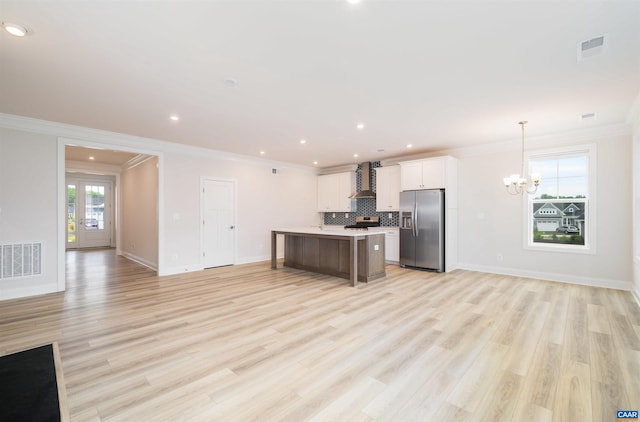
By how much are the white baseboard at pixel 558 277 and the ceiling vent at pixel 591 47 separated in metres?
4.02

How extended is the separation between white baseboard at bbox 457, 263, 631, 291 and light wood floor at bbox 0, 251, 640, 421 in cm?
34

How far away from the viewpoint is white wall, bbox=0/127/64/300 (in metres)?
4.06

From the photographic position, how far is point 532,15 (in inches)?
79.0

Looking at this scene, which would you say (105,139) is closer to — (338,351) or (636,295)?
(338,351)

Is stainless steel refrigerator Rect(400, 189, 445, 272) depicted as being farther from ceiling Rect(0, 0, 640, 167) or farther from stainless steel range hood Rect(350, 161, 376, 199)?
ceiling Rect(0, 0, 640, 167)

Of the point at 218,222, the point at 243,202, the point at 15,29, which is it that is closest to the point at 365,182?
the point at 243,202

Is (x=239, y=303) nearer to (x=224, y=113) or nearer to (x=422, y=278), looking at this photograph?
(x=224, y=113)

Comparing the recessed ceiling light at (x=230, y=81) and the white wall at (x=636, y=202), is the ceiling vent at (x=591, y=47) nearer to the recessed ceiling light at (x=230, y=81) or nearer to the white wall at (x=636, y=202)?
the white wall at (x=636, y=202)

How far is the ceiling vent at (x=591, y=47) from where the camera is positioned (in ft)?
7.48

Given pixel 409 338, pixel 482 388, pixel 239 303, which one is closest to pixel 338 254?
pixel 239 303

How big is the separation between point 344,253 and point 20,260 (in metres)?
5.01

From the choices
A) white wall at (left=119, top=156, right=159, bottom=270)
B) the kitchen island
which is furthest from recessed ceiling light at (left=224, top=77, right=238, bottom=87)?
white wall at (left=119, top=156, right=159, bottom=270)

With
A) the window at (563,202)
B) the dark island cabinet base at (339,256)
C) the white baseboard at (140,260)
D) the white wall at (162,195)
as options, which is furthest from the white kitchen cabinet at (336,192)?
the white baseboard at (140,260)

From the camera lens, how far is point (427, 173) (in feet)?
20.1
